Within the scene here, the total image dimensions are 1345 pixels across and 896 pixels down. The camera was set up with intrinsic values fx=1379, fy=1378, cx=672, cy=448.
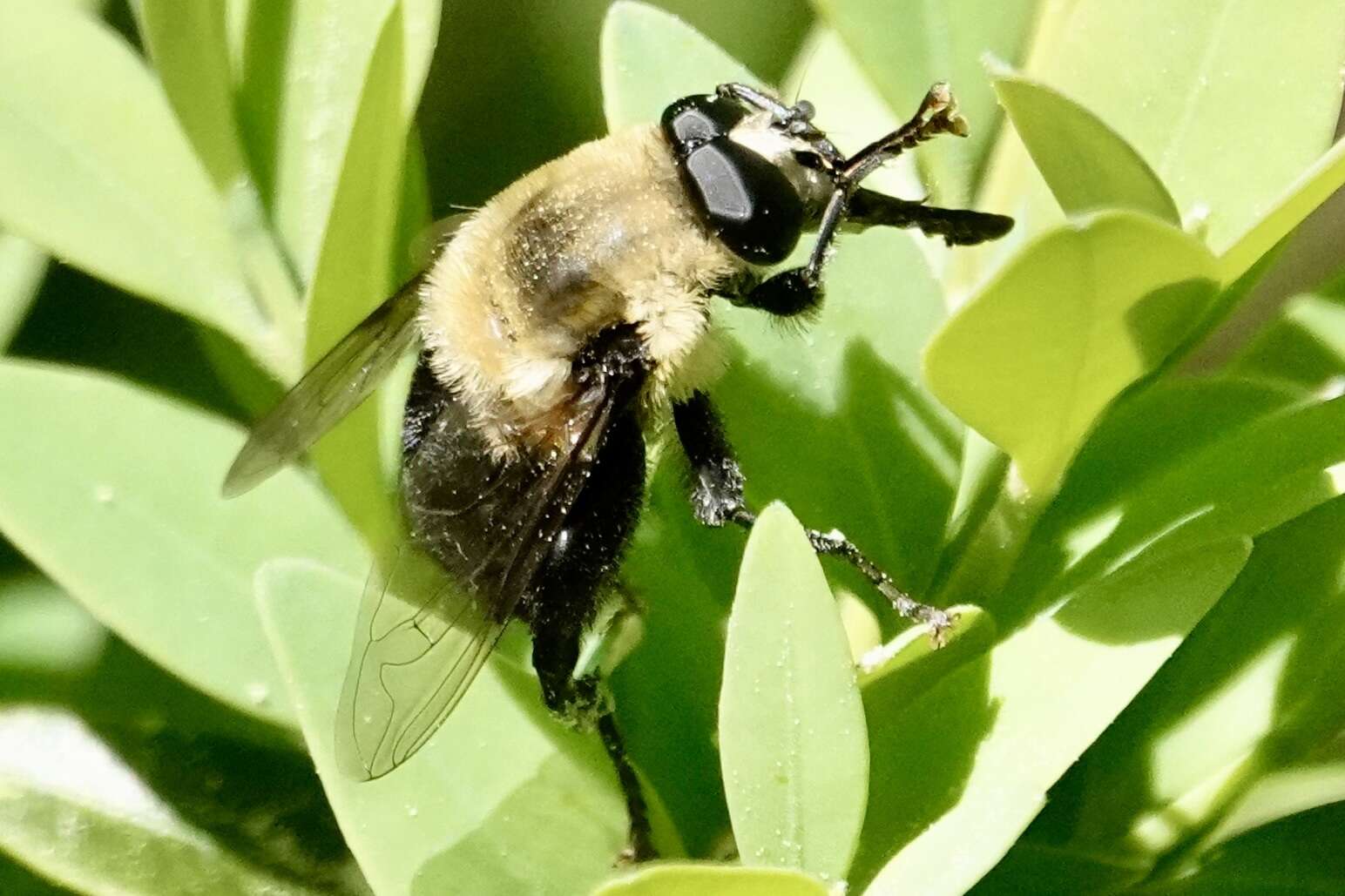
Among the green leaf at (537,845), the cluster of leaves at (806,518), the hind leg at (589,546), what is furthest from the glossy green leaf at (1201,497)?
the hind leg at (589,546)

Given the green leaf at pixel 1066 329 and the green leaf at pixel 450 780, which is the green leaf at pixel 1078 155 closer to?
the green leaf at pixel 1066 329

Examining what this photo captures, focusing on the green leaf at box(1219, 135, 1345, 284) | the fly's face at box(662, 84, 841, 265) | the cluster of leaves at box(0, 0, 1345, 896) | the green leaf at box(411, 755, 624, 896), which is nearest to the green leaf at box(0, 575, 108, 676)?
the cluster of leaves at box(0, 0, 1345, 896)

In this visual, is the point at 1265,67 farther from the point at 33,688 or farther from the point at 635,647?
the point at 33,688

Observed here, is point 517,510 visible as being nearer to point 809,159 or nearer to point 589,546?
point 589,546

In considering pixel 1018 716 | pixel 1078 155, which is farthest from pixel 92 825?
pixel 1078 155

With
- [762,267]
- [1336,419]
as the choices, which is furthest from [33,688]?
[1336,419]
